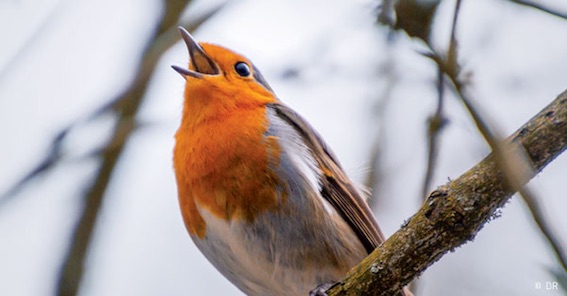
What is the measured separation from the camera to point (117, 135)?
3.16 metres

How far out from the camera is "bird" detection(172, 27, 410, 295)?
3.39 m

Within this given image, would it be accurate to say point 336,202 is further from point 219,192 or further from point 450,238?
point 450,238

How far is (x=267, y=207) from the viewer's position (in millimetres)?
3391

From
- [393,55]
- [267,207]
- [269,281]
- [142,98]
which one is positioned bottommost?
[269,281]

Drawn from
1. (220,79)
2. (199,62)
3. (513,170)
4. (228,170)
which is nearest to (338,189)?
(228,170)

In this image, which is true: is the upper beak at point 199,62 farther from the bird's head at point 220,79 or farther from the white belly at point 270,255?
the white belly at point 270,255

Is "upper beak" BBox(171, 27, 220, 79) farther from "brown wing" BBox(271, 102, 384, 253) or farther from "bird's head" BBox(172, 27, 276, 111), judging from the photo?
"brown wing" BBox(271, 102, 384, 253)

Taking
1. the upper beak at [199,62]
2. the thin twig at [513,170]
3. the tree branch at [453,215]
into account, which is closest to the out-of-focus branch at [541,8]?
the tree branch at [453,215]

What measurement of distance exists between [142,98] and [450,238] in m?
1.44

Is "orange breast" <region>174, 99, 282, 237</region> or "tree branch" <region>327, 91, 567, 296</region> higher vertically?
"orange breast" <region>174, 99, 282, 237</region>

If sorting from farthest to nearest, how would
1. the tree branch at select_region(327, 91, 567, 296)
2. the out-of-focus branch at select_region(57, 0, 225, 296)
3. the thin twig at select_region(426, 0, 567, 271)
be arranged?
the out-of-focus branch at select_region(57, 0, 225, 296), the tree branch at select_region(327, 91, 567, 296), the thin twig at select_region(426, 0, 567, 271)

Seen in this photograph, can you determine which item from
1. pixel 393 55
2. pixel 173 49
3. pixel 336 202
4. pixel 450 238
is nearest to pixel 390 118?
pixel 393 55

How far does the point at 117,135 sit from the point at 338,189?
1152 mm

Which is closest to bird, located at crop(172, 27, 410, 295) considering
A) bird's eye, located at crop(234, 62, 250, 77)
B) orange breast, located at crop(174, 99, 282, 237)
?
orange breast, located at crop(174, 99, 282, 237)
